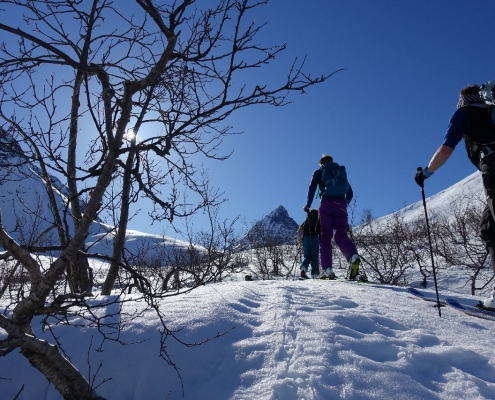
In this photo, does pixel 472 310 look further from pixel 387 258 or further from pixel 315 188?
pixel 387 258

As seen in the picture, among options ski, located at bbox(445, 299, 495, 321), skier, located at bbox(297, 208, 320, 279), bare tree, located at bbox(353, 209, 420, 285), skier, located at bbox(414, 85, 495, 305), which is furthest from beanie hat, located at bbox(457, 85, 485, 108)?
skier, located at bbox(297, 208, 320, 279)

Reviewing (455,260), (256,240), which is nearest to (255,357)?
(455,260)

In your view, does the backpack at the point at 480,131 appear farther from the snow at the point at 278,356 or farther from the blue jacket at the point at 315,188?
the blue jacket at the point at 315,188

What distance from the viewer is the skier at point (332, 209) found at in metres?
5.03

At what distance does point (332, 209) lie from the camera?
511 centimetres

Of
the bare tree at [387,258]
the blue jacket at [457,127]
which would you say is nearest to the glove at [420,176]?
the blue jacket at [457,127]

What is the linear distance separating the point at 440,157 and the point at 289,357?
85.9 inches

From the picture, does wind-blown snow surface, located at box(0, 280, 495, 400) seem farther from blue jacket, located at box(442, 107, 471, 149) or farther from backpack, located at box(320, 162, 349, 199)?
backpack, located at box(320, 162, 349, 199)

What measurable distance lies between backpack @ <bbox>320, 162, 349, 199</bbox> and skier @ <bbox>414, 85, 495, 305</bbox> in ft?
6.93

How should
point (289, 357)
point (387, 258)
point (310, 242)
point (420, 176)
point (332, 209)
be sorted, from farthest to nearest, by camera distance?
point (310, 242) < point (387, 258) < point (332, 209) < point (420, 176) < point (289, 357)

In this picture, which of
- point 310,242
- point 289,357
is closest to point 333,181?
point 310,242

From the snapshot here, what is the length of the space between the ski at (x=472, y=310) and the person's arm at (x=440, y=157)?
122 centimetres

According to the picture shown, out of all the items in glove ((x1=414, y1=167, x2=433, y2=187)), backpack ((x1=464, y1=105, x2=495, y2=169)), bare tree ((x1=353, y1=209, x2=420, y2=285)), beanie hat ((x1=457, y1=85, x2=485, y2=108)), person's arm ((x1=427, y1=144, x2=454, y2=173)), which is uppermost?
beanie hat ((x1=457, y1=85, x2=485, y2=108))

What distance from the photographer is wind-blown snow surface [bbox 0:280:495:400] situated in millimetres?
1623
